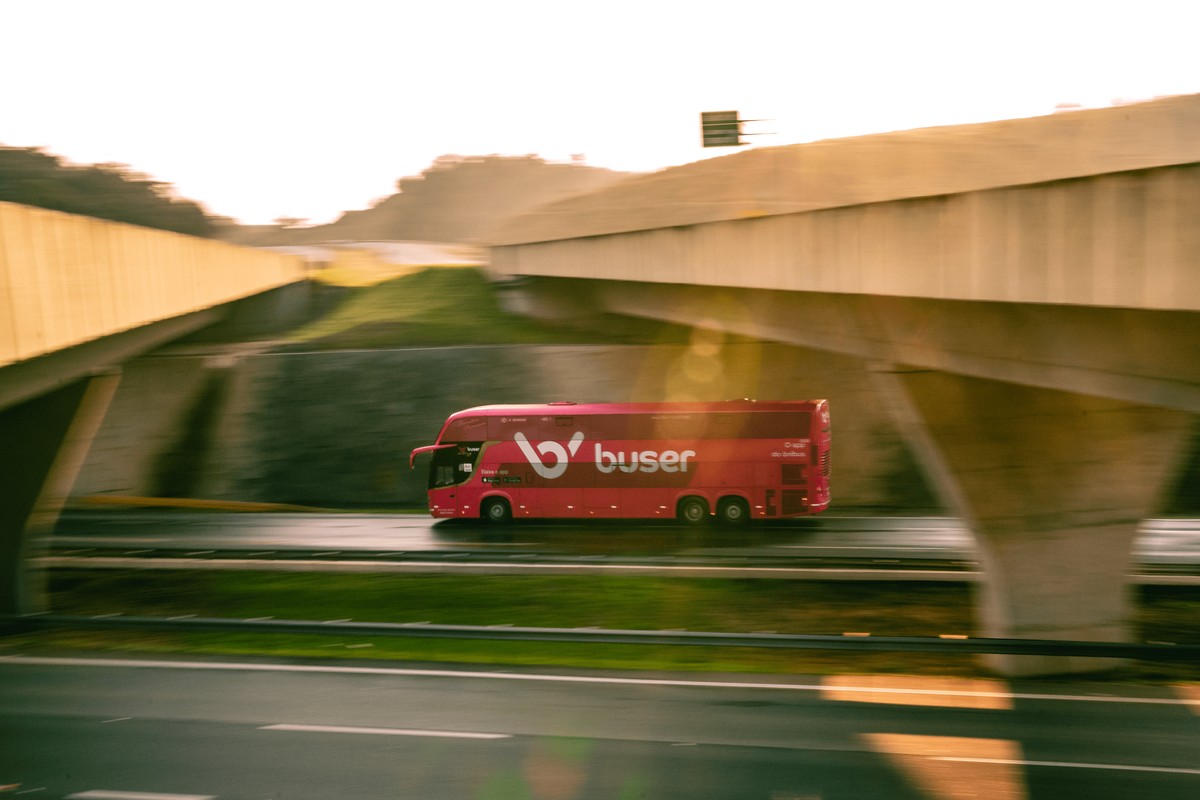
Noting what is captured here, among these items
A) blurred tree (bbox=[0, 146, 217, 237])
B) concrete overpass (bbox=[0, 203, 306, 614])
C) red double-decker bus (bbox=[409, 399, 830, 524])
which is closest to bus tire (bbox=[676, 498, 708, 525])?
red double-decker bus (bbox=[409, 399, 830, 524])

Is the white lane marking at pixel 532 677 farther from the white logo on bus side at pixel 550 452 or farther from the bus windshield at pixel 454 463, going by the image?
the bus windshield at pixel 454 463

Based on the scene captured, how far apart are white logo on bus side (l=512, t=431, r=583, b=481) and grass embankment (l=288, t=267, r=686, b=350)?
37.7 ft

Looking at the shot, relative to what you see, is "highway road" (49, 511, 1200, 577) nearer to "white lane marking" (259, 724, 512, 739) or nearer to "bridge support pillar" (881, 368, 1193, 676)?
"bridge support pillar" (881, 368, 1193, 676)

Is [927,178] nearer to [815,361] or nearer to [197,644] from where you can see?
[815,361]

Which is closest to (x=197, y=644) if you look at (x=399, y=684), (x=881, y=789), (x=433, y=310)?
(x=399, y=684)

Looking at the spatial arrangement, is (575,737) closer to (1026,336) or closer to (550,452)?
(1026,336)

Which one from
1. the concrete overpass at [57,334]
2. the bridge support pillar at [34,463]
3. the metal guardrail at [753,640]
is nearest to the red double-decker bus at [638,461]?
the concrete overpass at [57,334]

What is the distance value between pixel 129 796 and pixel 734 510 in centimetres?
1926

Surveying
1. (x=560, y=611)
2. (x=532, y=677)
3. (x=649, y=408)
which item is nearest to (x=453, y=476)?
(x=649, y=408)

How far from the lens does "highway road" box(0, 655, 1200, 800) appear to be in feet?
27.6

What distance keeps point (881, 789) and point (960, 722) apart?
2554 millimetres

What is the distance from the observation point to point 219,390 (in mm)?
39781

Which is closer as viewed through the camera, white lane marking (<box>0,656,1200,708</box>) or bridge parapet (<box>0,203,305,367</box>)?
white lane marking (<box>0,656,1200,708</box>)

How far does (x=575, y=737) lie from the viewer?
32.0ft
